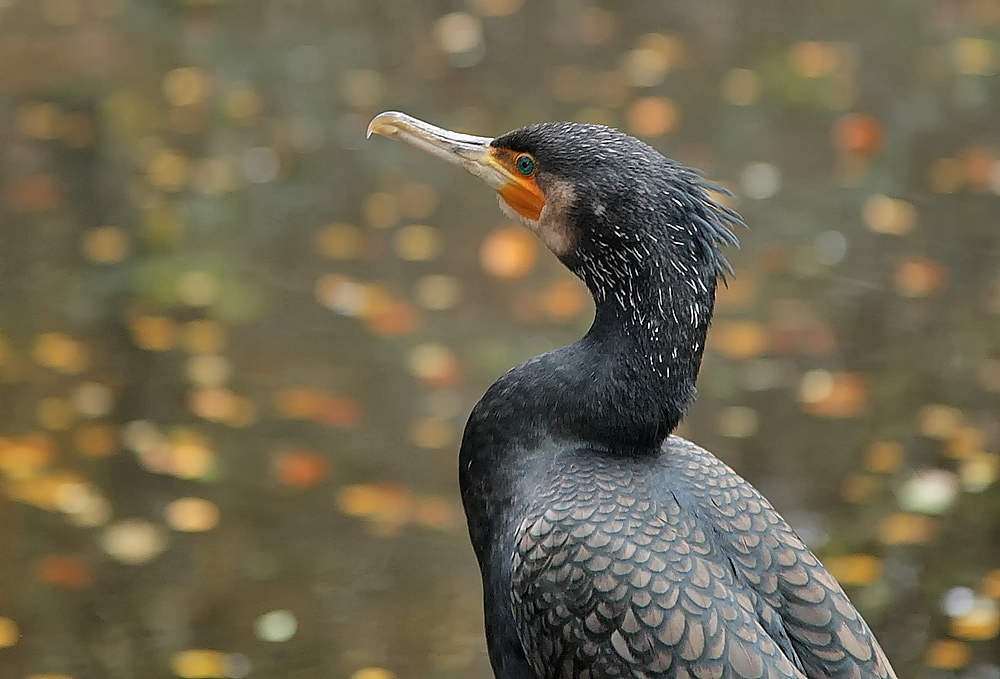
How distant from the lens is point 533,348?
16.9 feet

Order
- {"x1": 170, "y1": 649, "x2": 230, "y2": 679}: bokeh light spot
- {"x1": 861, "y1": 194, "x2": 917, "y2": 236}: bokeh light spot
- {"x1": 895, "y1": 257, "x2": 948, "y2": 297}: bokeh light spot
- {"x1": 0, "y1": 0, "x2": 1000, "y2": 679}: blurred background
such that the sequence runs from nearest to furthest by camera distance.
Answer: {"x1": 170, "y1": 649, "x2": 230, "y2": 679}: bokeh light spot → {"x1": 0, "y1": 0, "x2": 1000, "y2": 679}: blurred background → {"x1": 895, "y1": 257, "x2": 948, "y2": 297}: bokeh light spot → {"x1": 861, "y1": 194, "x2": 917, "y2": 236}: bokeh light spot

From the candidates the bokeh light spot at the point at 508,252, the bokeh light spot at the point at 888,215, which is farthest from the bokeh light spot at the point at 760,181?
the bokeh light spot at the point at 508,252

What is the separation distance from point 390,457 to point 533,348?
82 centimetres

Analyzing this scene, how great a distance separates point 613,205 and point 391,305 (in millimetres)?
2725

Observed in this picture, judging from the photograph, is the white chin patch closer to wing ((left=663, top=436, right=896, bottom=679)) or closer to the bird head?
the bird head

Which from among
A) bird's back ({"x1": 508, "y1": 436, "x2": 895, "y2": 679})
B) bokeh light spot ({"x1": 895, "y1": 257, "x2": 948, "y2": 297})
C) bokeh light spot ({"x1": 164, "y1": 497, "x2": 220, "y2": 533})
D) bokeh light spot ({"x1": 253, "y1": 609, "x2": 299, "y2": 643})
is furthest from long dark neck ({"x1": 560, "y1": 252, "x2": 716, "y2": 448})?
bokeh light spot ({"x1": 895, "y1": 257, "x2": 948, "y2": 297})

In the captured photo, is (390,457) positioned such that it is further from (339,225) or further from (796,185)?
(796,185)

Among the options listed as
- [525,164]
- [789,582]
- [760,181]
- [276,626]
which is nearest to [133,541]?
[276,626]

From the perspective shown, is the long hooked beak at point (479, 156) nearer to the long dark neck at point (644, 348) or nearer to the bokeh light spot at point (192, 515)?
the long dark neck at point (644, 348)

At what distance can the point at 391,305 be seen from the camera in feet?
17.7

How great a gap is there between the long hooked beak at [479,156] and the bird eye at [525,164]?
0.01 metres

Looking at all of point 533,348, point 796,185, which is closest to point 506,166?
point 533,348

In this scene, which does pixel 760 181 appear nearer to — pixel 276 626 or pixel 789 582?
pixel 276 626

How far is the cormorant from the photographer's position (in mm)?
2559
